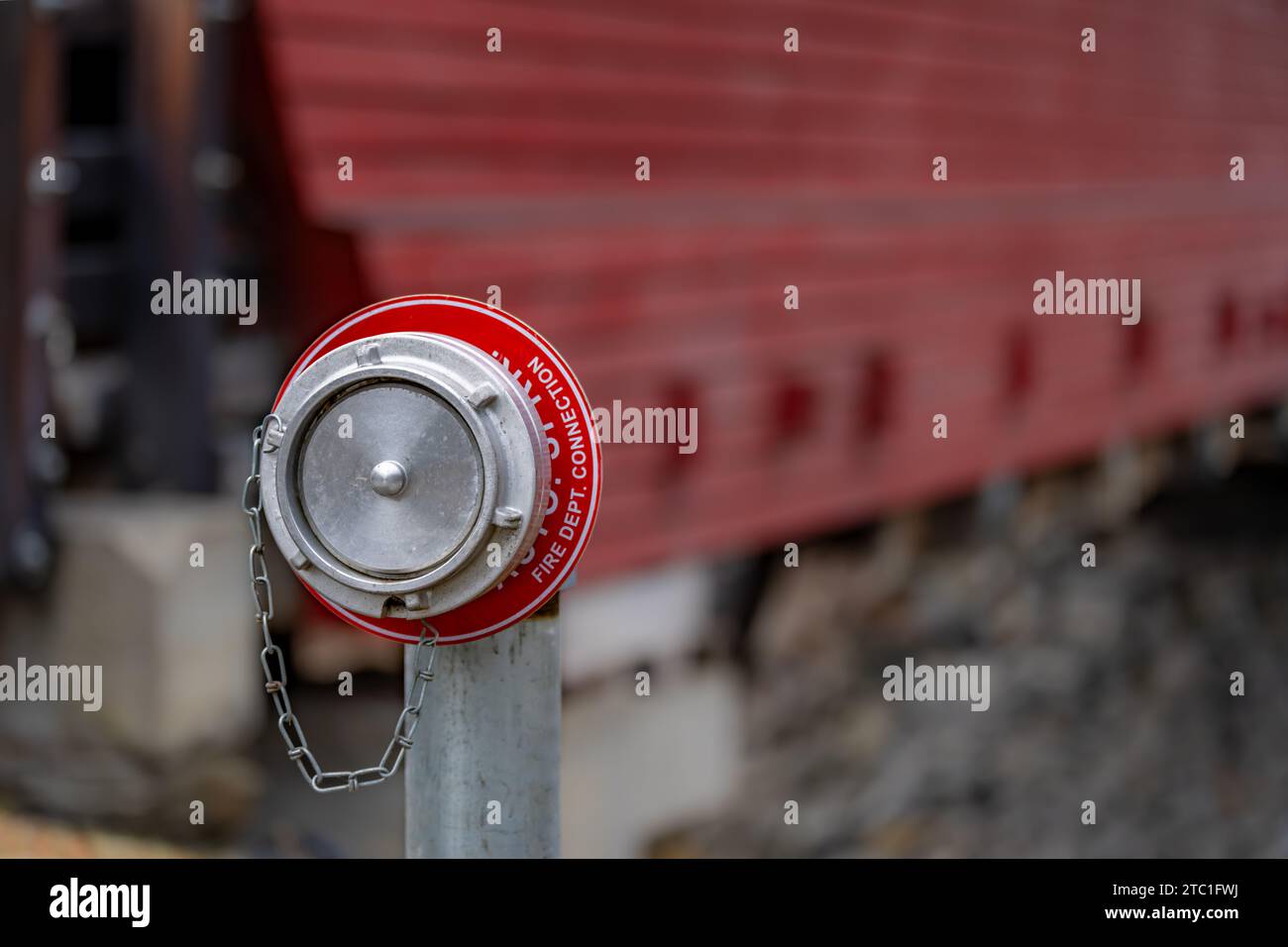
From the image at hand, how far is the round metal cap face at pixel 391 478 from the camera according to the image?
1.84m

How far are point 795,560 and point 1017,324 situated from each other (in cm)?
170

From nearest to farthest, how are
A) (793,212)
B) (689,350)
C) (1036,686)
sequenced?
(689,350) < (793,212) < (1036,686)

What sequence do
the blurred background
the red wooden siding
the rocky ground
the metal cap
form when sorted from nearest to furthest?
the metal cap, the blurred background, the red wooden siding, the rocky ground

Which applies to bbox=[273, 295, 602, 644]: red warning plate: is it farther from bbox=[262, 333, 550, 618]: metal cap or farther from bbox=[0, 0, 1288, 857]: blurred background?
bbox=[0, 0, 1288, 857]: blurred background

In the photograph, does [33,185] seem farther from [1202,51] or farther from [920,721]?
[1202,51]

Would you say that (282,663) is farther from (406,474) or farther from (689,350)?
(689,350)

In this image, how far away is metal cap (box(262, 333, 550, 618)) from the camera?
1819 mm

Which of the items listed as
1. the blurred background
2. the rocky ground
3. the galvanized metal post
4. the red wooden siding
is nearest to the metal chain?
the galvanized metal post

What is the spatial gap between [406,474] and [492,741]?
0.33m

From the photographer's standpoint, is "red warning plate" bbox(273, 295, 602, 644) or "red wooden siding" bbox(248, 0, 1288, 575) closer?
"red warning plate" bbox(273, 295, 602, 644)

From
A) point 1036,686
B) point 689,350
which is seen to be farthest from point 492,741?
point 1036,686

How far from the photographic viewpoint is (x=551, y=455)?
6.16 feet

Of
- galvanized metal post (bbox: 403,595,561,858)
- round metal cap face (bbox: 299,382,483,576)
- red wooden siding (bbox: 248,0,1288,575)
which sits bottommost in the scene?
galvanized metal post (bbox: 403,595,561,858)

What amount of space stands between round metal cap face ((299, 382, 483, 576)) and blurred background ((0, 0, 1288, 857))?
6.24ft
